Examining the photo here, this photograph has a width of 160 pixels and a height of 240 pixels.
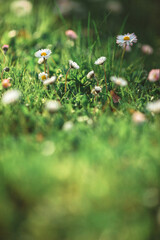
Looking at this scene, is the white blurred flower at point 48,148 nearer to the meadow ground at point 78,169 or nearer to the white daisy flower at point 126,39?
the meadow ground at point 78,169

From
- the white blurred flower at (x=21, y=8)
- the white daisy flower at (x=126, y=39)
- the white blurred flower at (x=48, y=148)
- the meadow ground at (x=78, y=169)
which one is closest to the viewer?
the meadow ground at (x=78, y=169)

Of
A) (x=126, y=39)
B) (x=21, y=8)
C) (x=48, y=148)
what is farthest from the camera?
(x=21, y=8)

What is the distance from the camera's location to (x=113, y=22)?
362cm

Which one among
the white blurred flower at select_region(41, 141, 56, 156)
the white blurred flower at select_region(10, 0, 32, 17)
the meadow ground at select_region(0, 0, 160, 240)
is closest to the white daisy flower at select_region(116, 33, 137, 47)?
the meadow ground at select_region(0, 0, 160, 240)

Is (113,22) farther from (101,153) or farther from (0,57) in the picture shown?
(101,153)

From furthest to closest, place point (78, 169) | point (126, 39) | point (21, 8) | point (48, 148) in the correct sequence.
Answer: point (21, 8) < point (126, 39) < point (48, 148) < point (78, 169)

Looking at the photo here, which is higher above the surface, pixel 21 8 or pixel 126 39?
pixel 126 39

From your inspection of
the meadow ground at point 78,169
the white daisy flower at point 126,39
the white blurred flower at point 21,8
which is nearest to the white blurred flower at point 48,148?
the meadow ground at point 78,169

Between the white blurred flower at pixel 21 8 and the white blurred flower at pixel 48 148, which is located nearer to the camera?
the white blurred flower at pixel 48 148

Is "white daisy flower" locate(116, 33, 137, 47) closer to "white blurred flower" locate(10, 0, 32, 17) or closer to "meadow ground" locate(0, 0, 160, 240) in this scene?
"meadow ground" locate(0, 0, 160, 240)

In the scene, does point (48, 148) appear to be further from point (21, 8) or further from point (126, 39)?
point (21, 8)

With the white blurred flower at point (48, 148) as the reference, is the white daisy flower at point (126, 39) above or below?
above

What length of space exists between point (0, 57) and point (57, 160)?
4.43 feet

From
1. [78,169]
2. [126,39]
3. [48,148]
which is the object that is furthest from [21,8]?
[78,169]
